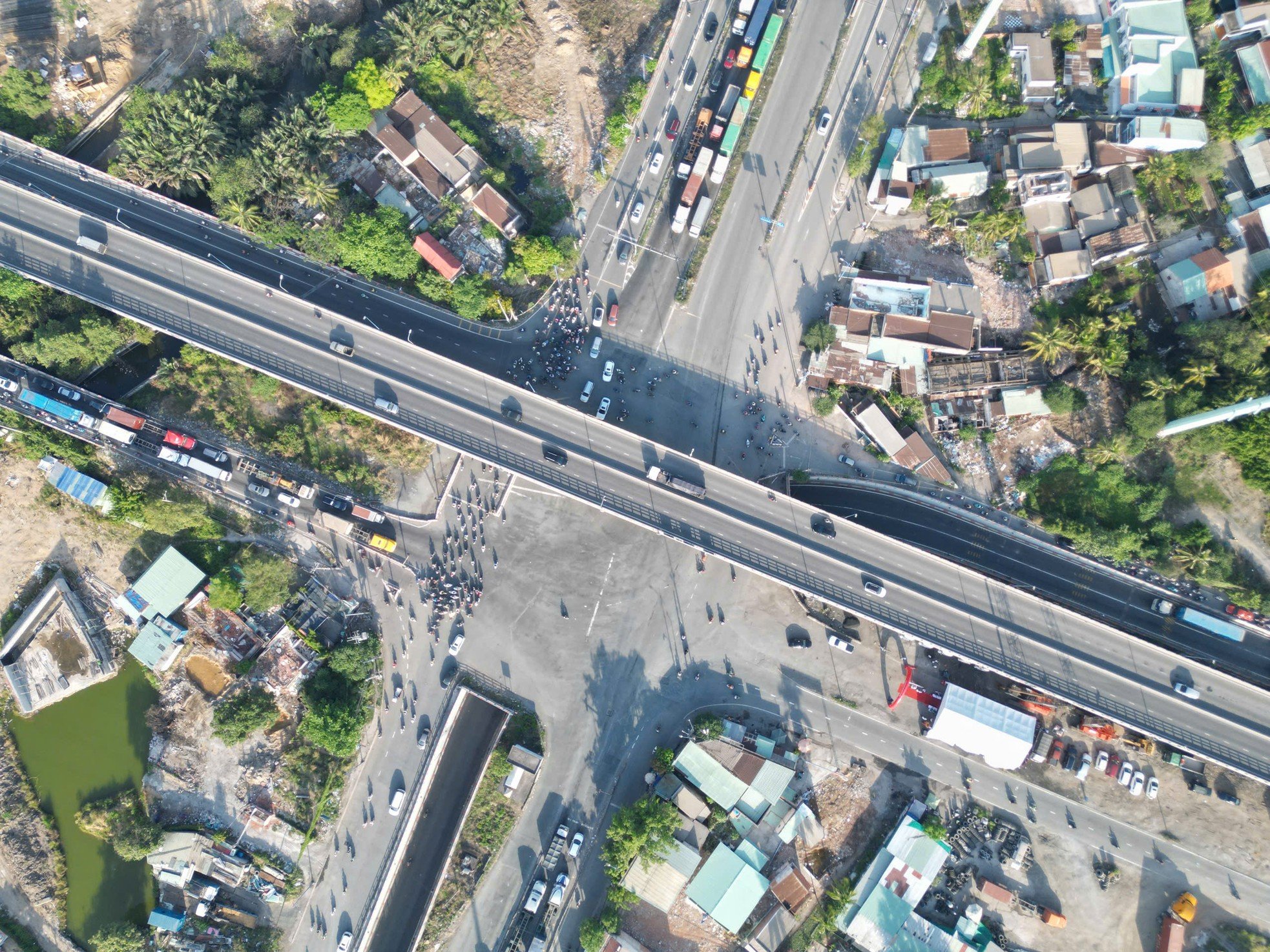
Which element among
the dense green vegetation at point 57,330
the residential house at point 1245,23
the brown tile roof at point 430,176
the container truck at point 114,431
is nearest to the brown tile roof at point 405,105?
the brown tile roof at point 430,176

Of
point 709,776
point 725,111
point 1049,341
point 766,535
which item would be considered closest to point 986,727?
point 709,776

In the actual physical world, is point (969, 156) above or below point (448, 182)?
above

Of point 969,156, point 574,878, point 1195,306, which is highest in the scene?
point 969,156

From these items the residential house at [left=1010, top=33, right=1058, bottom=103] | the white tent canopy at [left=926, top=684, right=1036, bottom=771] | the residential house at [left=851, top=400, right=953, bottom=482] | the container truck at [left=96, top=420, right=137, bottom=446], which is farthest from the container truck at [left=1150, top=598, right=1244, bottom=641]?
the container truck at [left=96, top=420, right=137, bottom=446]

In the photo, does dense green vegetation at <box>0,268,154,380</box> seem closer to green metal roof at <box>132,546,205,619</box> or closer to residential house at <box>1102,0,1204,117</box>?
green metal roof at <box>132,546,205,619</box>

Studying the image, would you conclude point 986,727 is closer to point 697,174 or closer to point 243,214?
point 697,174

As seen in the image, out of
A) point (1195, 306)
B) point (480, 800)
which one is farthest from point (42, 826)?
point (1195, 306)

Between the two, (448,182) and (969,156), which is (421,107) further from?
(969,156)

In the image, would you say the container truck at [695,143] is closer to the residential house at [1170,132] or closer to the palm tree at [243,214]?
the residential house at [1170,132]
